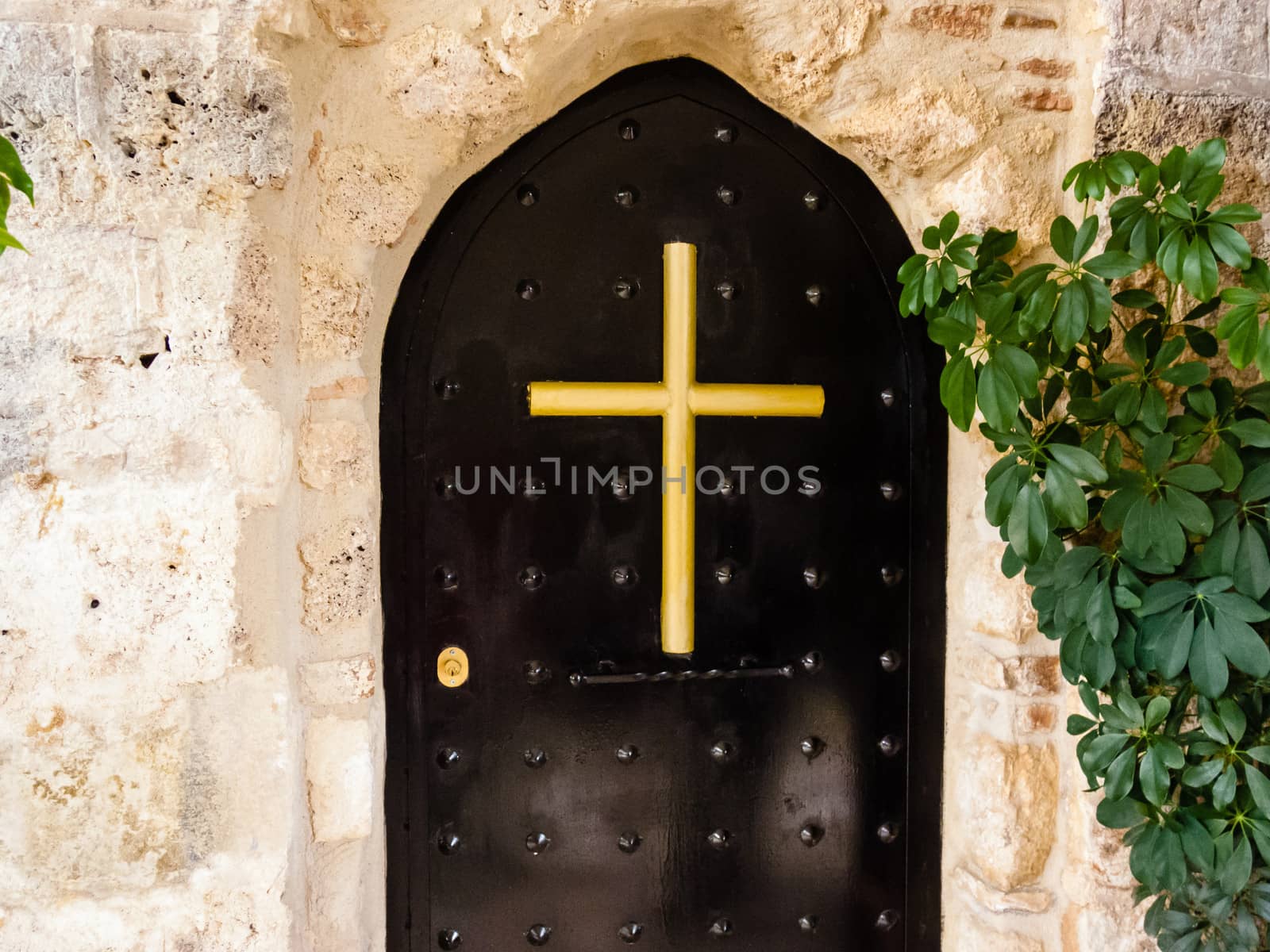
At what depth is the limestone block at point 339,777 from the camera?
4.90 ft

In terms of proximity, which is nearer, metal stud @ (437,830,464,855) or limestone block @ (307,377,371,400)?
limestone block @ (307,377,371,400)

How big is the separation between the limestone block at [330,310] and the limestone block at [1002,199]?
1.07 meters

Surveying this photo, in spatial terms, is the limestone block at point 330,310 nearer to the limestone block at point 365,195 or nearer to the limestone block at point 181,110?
the limestone block at point 365,195

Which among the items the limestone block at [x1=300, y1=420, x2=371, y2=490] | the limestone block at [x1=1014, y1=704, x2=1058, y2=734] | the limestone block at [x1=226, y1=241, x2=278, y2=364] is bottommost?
the limestone block at [x1=1014, y1=704, x2=1058, y2=734]

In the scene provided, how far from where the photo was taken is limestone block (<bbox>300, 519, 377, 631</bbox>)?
1.49 meters

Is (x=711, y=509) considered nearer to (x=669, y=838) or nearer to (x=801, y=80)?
(x=669, y=838)

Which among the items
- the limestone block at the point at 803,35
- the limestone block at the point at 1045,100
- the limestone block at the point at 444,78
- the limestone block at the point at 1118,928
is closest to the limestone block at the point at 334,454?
the limestone block at the point at 444,78

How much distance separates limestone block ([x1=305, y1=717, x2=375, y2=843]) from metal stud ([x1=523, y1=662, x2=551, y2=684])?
30cm

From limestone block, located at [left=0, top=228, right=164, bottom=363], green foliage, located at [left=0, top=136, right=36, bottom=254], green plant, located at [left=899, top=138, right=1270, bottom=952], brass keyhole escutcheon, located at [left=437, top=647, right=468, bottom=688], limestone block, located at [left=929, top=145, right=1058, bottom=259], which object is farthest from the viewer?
brass keyhole escutcheon, located at [left=437, top=647, right=468, bottom=688]

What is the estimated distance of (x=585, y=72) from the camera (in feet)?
5.07

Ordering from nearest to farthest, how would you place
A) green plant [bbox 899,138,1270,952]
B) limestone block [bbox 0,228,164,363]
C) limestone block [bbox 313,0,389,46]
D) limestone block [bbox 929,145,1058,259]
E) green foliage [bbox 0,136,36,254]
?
green foliage [bbox 0,136,36,254] → green plant [bbox 899,138,1270,952] → limestone block [bbox 0,228,164,363] → limestone block [bbox 313,0,389,46] → limestone block [bbox 929,145,1058,259]

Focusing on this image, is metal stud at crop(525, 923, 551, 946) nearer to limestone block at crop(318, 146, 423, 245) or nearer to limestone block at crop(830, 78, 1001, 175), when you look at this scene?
limestone block at crop(318, 146, 423, 245)

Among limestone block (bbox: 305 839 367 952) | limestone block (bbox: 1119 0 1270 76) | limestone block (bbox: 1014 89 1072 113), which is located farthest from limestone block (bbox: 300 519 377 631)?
limestone block (bbox: 1119 0 1270 76)

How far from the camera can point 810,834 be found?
1.69 metres
